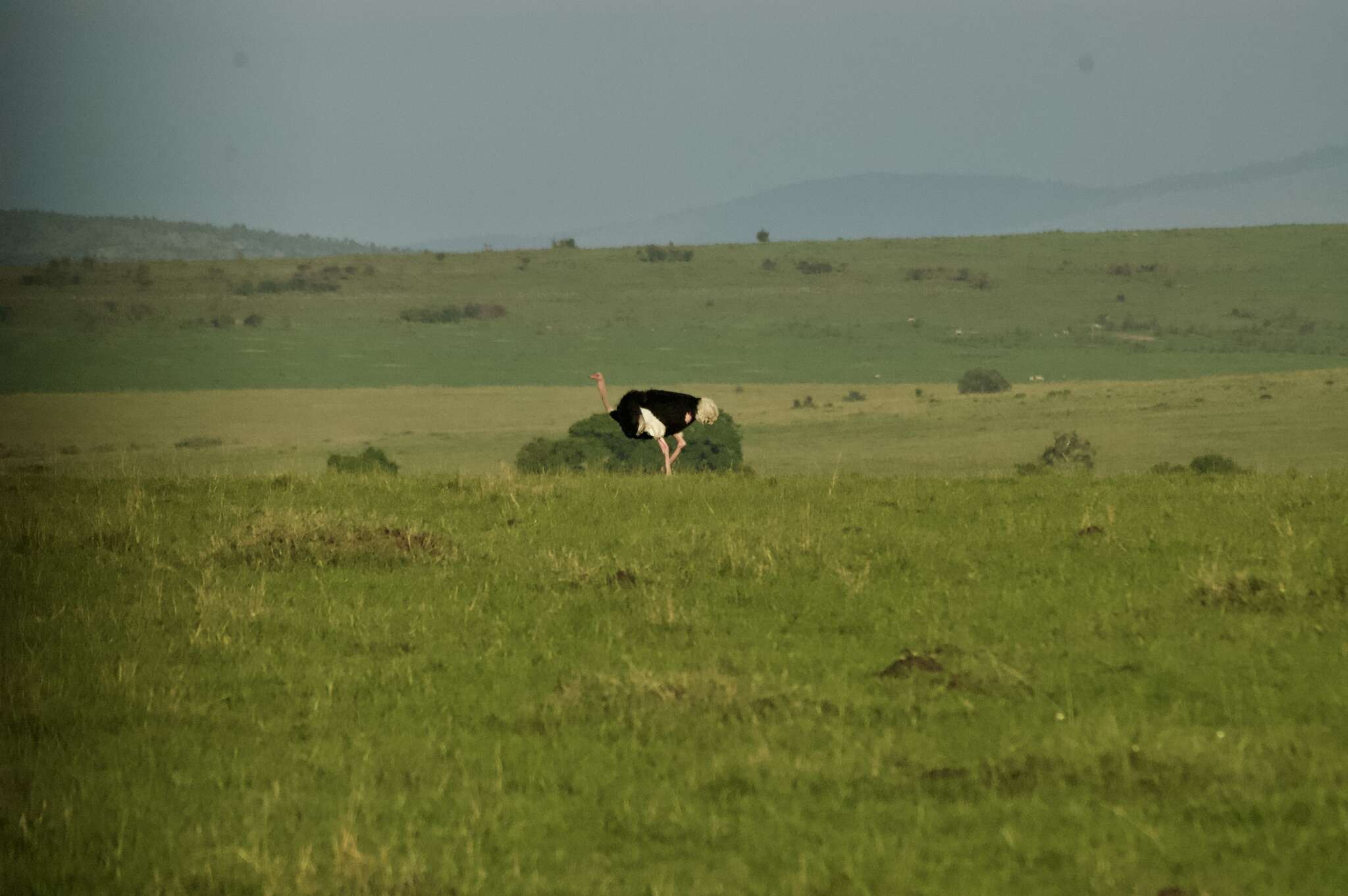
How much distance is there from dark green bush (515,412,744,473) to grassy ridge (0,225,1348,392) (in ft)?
176

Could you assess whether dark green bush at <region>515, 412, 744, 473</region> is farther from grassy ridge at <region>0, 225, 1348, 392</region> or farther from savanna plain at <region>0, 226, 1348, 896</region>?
grassy ridge at <region>0, 225, 1348, 392</region>

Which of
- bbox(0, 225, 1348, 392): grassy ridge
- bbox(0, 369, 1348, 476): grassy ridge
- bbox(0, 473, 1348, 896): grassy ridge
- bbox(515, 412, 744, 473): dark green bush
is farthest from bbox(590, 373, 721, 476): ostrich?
bbox(0, 225, 1348, 392): grassy ridge

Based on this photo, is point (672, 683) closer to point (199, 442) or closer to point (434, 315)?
point (199, 442)

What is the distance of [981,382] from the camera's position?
10350cm

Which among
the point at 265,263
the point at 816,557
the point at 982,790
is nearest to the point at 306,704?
the point at 982,790

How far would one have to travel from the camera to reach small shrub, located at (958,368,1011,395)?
104 meters

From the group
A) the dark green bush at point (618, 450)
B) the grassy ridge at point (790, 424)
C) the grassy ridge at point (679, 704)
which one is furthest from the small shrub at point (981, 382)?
the grassy ridge at point (679, 704)

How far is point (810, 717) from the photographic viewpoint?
8.86m

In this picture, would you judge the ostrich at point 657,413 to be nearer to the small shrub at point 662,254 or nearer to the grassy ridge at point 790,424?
the grassy ridge at point 790,424

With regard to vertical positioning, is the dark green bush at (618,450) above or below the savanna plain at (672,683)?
below

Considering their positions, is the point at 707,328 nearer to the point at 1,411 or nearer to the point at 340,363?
the point at 340,363

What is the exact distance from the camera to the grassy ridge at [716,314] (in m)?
116

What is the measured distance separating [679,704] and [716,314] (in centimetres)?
12992

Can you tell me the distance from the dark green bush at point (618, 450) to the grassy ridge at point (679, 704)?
33.7 meters
